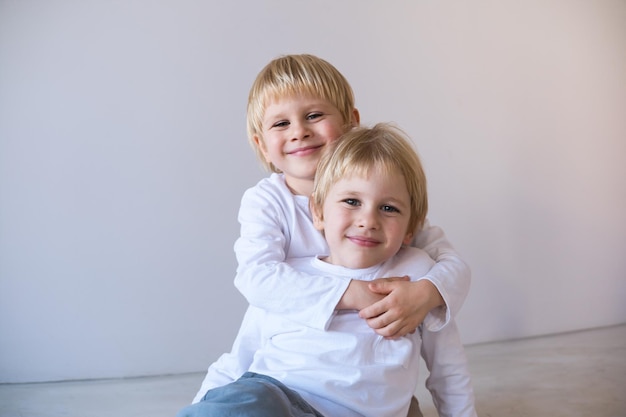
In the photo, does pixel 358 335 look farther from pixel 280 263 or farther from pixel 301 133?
pixel 301 133

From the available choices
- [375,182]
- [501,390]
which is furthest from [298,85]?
[501,390]

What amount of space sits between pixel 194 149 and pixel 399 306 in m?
1.10

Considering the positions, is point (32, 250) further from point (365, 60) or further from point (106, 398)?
point (365, 60)

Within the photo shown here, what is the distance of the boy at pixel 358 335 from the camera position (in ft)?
4.32

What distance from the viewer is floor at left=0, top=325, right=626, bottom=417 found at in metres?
1.94

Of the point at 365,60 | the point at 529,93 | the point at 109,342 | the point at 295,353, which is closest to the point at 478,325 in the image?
the point at 529,93

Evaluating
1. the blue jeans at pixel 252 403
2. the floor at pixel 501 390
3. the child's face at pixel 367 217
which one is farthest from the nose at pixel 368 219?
the floor at pixel 501 390

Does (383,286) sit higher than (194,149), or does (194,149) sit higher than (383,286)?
(194,149)

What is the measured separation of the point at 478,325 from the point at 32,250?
1.51 meters

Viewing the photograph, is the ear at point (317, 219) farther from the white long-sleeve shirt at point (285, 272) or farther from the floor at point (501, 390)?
the floor at point (501, 390)

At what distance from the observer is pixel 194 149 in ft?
7.43

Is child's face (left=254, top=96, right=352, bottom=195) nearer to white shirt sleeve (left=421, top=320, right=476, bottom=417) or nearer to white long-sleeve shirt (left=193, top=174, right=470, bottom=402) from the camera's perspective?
white long-sleeve shirt (left=193, top=174, right=470, bottom=402)

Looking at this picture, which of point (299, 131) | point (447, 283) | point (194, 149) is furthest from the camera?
point (194, 149)

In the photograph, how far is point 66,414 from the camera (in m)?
1.96
